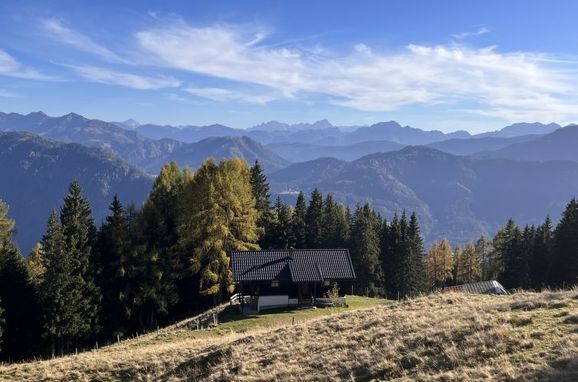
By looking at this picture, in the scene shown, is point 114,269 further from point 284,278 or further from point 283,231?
point 283,231

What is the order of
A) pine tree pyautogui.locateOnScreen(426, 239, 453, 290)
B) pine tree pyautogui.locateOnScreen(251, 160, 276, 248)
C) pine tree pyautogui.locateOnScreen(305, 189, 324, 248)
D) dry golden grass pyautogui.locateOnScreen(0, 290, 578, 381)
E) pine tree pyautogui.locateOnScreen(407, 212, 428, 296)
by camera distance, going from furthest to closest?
pine tree pyautogui.locateOnScreen(426, 239, 453, 290), pine tree pyautogui.locateOnScreen(407, 212, 428, 296), pine tree pyautogui.locateOnScreen(305, 189, 324, 248), pine tree pyautogui.locateOnScreen(251, 160, 276, 248), dry golden grass pyautogui.locateOnScreen(0, 290, 578, 381)

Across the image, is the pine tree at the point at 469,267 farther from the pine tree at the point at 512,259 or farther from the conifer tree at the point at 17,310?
the conifer tree at the point at 17,310

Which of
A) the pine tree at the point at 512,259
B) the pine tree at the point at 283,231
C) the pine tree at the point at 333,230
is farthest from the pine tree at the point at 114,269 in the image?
the pine tree at the point at 512,259

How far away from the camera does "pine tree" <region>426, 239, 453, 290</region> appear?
106m

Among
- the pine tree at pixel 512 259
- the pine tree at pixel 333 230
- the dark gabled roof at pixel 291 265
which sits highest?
the pine tree at pixel 333 230

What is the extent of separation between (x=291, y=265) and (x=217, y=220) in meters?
9.54

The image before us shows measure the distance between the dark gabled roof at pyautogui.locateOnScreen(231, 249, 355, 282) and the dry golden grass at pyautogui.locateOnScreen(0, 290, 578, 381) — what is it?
22483mm

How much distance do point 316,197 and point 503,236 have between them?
1434 inches

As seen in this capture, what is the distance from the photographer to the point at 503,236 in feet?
295

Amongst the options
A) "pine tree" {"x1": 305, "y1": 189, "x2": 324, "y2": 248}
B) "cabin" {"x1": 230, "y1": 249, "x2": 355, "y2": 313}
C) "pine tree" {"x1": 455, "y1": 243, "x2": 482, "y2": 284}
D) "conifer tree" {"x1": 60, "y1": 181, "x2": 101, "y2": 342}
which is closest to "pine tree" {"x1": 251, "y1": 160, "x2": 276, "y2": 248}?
"pine tree" {"x1": 305, "y1": 189, "x2": 324, "y2": 248}

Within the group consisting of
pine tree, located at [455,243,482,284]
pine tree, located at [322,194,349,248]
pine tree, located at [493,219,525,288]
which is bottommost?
pine tree, located at [455,243,482,284]

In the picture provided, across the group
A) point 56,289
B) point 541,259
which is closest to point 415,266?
point 541,259

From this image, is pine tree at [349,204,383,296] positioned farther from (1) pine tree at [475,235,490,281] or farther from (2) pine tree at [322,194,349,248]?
(1) pine tree at [475,235,490,281]

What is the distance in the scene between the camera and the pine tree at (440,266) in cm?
10625
